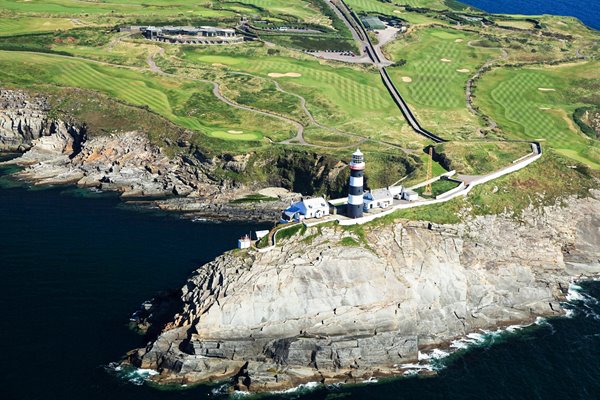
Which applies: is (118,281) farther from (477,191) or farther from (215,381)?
(477,191)

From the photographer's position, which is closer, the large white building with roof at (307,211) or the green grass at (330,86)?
the large white building with roof at (307,211)

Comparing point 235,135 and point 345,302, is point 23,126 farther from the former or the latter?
point 345,302

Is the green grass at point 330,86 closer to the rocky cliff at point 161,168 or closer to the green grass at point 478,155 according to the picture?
the green grass at point 478,155

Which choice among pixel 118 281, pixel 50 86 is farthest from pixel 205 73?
pixel 118 281

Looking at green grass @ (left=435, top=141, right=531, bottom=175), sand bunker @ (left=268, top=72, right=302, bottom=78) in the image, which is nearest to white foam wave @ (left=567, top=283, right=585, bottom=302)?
green grass @ (left=435, top=141, right=531, bottom=175)

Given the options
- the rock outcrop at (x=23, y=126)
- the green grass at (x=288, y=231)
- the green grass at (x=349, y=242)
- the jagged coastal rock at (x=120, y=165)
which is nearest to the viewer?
the green grass at (x=349, y=242)

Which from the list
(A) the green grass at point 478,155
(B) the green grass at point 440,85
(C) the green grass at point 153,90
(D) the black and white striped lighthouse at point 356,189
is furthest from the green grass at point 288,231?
(B) the green grass at point 440,85
